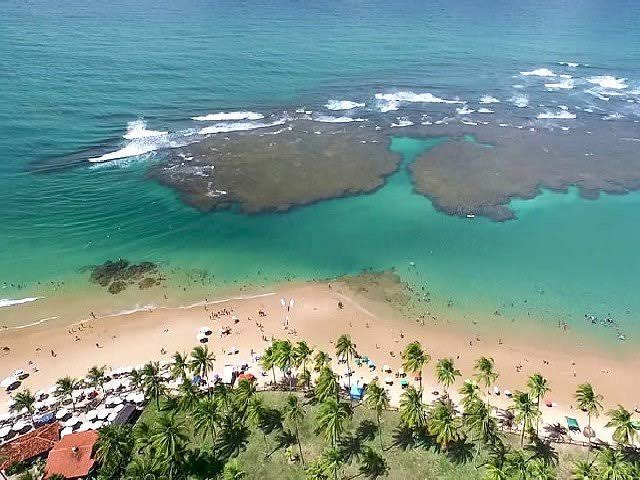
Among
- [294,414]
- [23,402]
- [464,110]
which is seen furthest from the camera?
[464,110]

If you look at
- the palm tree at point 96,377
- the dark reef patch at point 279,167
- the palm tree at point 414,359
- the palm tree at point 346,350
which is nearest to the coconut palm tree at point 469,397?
the palm tree at point 414,359

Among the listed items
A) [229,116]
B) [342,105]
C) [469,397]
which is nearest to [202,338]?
[469,397]

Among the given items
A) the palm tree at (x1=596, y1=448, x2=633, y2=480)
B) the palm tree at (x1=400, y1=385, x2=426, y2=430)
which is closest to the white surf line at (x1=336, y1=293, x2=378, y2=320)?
the palm tree at (x1=400, y1=385, x2=426, y2=430)

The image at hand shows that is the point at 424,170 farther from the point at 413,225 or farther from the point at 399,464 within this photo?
the point at 399,464

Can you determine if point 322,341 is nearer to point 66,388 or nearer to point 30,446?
point 66,388

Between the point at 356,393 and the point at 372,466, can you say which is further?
the point at 356,393

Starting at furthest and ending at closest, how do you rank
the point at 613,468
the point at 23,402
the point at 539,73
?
the point at 539,73 → the point at 23,402 → the point at 613,468

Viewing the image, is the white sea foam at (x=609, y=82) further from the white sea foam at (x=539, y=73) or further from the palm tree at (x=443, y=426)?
the palm tree at (x=443, y=426)

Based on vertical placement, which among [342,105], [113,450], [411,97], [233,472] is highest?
[342,105]
